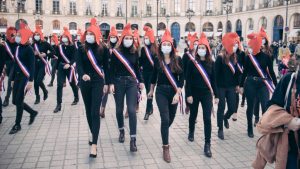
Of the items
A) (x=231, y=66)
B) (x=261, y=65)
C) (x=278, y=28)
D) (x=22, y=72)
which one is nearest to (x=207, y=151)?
(x=231, y=66)

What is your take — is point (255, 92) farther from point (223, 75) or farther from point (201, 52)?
point (201, 52)

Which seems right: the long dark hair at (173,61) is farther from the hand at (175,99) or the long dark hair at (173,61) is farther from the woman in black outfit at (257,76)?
the woman in black outfit at (257,76)

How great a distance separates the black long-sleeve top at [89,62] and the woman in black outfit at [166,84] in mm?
915

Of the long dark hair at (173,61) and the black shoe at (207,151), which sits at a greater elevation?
the long dark hair at (173,61)

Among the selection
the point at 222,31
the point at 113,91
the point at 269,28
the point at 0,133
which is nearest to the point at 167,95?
the point at 113,91

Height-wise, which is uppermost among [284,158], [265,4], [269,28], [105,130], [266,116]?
[265,4]

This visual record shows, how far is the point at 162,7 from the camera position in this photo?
57438mm

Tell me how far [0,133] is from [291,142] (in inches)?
226

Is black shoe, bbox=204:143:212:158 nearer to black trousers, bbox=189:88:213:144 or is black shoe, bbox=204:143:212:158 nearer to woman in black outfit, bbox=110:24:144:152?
black trousers, bbox=189:88:213:144

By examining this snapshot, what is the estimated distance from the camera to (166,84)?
17.2ft

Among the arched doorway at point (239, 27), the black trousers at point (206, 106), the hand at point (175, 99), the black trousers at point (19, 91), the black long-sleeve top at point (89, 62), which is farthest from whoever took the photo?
the arched doorway at point (239, 27)

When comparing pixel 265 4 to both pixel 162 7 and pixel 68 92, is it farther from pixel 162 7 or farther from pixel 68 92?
pixel 68 92

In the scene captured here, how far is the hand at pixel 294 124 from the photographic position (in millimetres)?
2820

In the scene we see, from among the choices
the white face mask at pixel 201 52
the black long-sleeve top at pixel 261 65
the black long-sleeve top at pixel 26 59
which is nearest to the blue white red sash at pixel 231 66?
the black long-sleeve top at pixel 261 65
